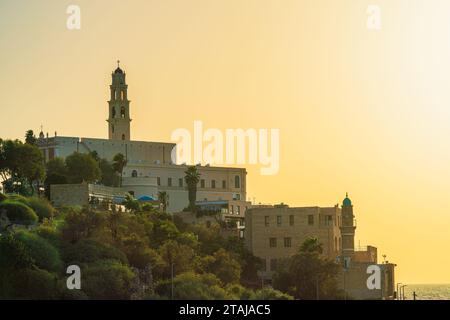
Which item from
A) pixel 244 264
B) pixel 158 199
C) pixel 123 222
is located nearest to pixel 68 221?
pixel 123 222

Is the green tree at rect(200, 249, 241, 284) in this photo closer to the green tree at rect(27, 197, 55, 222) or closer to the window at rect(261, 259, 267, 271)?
the window at rect(261, 259, 267, 271)

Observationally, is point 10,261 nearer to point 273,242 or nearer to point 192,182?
point 273,242

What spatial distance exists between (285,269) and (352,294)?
507 centimetres

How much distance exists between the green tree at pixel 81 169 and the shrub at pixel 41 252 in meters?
31.5

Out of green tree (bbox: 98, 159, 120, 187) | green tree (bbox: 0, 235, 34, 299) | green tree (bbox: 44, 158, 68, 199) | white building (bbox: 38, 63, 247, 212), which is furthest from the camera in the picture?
white building (bbox: 38, 63, 247, 212)

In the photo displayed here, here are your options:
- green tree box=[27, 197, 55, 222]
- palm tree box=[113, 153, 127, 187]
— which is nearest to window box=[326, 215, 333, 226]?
green tree box=[27, 197, 55, 222]

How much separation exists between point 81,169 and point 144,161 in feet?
58.8

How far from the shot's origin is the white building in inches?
6334

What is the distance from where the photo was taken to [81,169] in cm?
14888

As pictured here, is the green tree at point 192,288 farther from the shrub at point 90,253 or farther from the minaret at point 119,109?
the minaret at point 119,109

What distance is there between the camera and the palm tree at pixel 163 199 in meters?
155

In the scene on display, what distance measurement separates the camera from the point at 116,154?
163m

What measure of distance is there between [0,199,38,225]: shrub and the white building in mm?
31307

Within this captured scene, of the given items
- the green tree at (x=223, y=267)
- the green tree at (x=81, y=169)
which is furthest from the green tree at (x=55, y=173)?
the green tree at (x=223, y=267)
